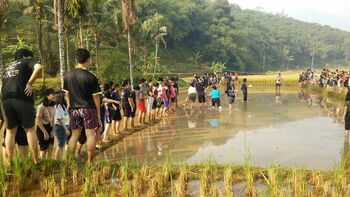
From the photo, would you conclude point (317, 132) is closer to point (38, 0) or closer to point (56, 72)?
point (38, 0)

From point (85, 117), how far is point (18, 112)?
3.61ft

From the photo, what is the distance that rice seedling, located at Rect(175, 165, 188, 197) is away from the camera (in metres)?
5.95

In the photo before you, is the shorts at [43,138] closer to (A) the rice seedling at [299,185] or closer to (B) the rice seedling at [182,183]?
(B) the rice seedling at [182,183]

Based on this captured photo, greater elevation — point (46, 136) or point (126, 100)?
point (126, 100)

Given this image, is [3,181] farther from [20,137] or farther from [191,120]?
[191,120]

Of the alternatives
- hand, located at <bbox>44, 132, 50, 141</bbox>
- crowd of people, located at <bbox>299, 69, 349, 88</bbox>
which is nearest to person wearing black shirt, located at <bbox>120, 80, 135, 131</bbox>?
hand, located at <bbox>44, 132, 50, 141</bbox>

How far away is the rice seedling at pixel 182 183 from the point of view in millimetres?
5949

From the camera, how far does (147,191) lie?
6.08 m

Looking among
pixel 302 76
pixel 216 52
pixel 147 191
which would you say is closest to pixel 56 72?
pixel 302 76

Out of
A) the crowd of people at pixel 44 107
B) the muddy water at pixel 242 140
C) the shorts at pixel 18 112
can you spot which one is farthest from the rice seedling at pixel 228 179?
the shorts at pixel 18 112

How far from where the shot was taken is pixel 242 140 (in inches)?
451

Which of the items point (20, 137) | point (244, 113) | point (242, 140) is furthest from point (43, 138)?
point (244, 113)

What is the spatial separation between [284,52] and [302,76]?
8062 centimetres

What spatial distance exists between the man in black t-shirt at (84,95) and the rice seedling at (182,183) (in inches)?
65.0
